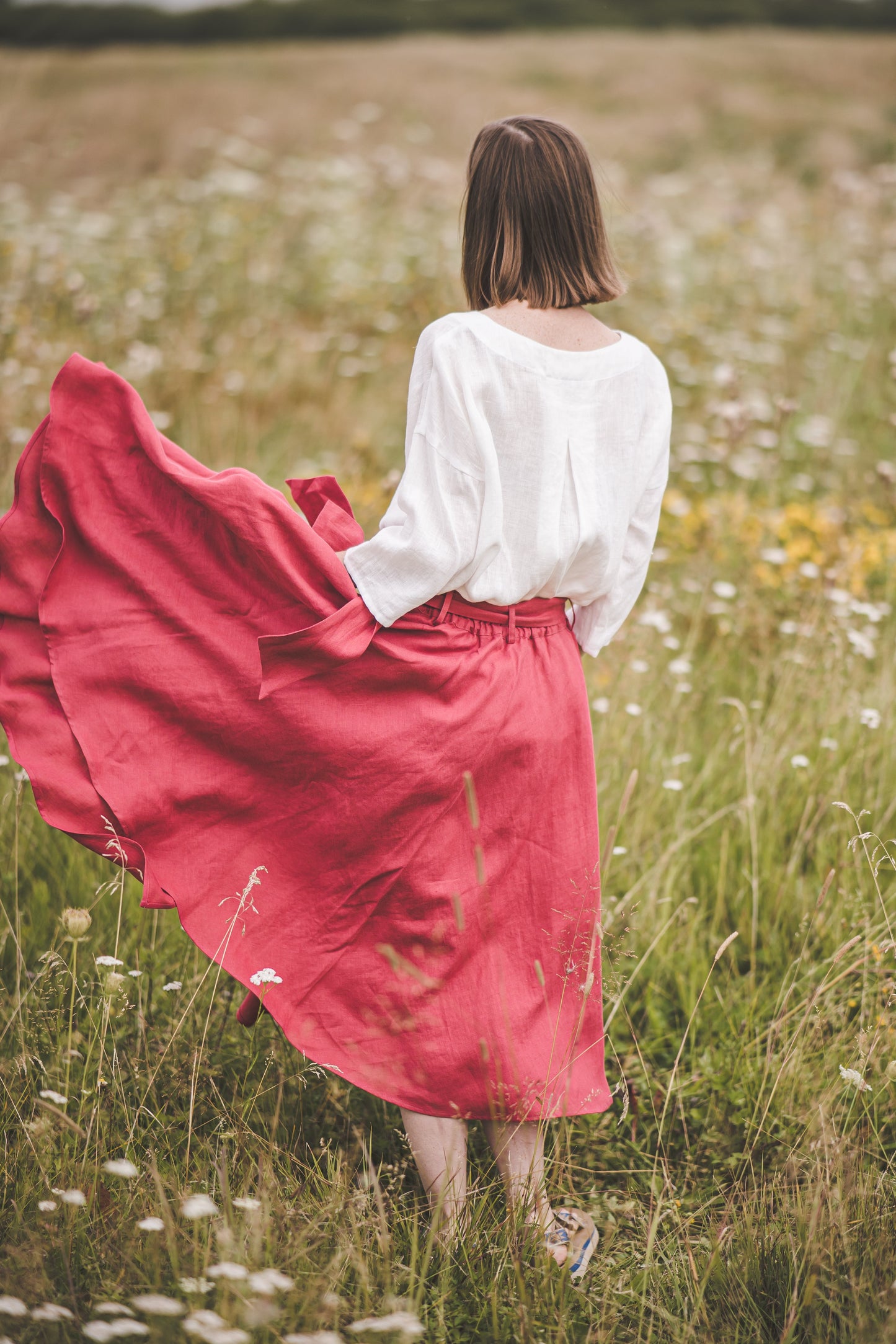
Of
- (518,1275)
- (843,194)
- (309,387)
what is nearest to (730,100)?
(843,194)

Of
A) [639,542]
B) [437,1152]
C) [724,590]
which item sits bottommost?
[437,1152]

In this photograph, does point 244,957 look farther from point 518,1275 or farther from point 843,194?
point 843,194

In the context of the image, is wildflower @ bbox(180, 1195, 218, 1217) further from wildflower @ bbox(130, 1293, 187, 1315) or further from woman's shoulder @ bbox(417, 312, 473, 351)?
woman's shoulder @ bbox(417, 312, 473, 351)

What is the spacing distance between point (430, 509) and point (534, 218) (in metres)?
0.53

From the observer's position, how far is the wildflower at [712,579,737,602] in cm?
338

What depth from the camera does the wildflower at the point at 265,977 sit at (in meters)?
1.68

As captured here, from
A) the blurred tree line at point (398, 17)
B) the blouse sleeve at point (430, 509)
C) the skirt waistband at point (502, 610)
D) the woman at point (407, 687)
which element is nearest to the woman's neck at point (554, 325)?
the woman at point (407, 687)

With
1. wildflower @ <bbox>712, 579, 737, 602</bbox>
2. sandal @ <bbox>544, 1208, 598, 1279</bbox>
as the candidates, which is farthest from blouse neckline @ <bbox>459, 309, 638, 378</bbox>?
wildflower @ <bbox>712, 579, 737, 602</bbox>

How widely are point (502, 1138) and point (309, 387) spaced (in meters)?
4.15

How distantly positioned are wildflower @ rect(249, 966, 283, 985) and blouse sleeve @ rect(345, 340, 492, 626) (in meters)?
0.63

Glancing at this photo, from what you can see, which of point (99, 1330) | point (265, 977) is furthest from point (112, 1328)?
point (265, 977)

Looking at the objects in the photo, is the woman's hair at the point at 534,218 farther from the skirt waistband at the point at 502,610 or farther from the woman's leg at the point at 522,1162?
the woman's leg at the point at 522,1162

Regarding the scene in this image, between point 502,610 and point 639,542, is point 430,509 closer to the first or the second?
point 502,610

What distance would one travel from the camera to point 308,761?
1735 millimetres
